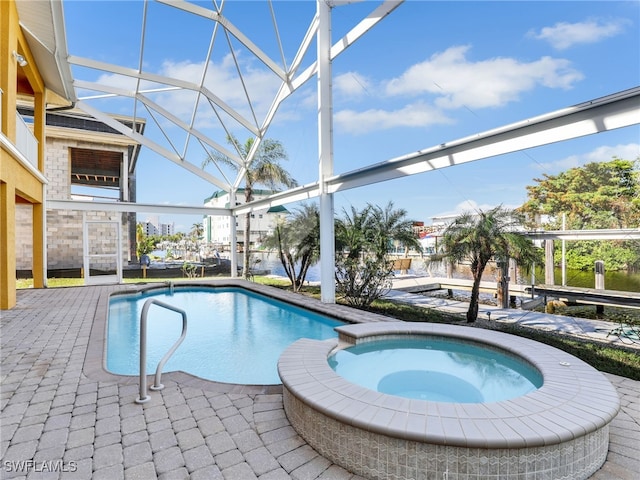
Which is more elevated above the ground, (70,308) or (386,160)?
(386,160)

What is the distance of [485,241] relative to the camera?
669 cm

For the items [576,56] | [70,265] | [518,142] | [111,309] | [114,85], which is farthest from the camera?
[70,265]

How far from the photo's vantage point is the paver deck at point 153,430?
250 centimetres

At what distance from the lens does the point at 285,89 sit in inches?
445

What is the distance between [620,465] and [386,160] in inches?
226

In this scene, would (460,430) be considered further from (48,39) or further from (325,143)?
(48,39)

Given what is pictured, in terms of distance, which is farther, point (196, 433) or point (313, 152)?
point (313, 152)

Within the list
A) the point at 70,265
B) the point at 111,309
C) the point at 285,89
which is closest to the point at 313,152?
the point at 285,89

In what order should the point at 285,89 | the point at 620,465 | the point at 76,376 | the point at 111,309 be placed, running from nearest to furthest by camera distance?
the point at 620,465 → the point at 76,376 → the point at 111,309 → the point at 285,89

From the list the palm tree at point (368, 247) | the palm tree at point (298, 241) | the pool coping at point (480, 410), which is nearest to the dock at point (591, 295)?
the palm tree at point (368, 247)

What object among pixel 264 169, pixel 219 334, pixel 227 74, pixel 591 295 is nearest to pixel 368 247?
pixel 219 334

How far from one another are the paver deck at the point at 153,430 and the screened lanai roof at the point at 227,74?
3.73 m

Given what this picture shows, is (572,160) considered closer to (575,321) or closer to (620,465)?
(575,321)

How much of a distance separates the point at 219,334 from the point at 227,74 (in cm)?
982
